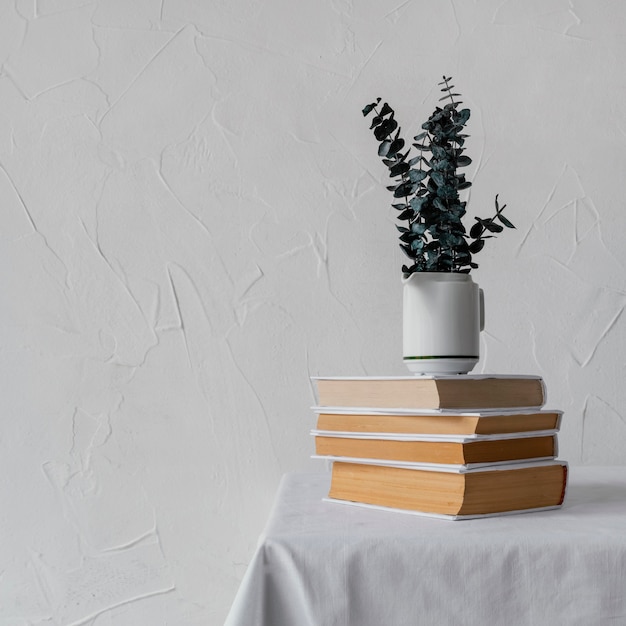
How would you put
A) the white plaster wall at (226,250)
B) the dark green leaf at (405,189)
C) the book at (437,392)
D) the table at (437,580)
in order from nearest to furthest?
the table at (437,580) → the book at (437,392) → the dark green leaf at (405,189) → the white plaster wall at (226,250)

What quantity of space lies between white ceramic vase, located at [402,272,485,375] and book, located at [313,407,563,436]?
8 cm

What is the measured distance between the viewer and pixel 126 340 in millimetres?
1189

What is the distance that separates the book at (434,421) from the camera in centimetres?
73

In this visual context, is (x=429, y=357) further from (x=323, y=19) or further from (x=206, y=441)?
(x=323, y=19)

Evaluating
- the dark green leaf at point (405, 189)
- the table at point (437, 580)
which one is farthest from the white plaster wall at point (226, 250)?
the table at point (437, 580)

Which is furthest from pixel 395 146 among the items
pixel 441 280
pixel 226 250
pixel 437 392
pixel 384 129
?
pixel 226 250

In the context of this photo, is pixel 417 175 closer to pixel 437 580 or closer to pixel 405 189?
pixel 405 189

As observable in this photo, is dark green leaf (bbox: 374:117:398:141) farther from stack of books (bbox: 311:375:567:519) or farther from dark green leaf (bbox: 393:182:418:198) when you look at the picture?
stack of books (bbox: 311:375:567:519)

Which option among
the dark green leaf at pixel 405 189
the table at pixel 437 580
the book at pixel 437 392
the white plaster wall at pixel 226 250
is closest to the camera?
the table at pixel 437 580

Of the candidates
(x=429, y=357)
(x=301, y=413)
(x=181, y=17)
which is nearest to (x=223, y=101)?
(x=181, y=17)

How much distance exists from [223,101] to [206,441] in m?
0.54

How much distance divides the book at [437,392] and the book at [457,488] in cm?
6

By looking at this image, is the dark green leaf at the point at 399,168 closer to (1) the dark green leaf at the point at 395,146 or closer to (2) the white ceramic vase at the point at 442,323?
(1) the dark green leaf at the point at 395,146

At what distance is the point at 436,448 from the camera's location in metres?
0.74
